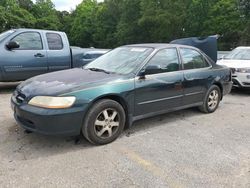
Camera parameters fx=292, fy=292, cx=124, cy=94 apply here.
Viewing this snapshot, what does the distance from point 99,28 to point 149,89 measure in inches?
1904

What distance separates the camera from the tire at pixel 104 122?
3984 millimetres

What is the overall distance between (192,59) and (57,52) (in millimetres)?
4008

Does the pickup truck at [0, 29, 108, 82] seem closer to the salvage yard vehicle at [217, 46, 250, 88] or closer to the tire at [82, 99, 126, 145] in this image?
the tire at [82, 99, 126, 145]

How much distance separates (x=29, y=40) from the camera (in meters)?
7.65

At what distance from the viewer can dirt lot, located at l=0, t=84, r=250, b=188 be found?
323 cm

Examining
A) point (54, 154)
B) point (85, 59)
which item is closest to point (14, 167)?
point (54, 154)

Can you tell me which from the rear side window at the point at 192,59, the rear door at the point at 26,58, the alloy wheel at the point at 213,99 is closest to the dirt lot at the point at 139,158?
the alloy wheel at the point at 213,99

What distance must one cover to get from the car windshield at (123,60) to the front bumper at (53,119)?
1136 mm

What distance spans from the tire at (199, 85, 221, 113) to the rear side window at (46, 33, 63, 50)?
14.3 feet

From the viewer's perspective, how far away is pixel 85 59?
27.9 feet

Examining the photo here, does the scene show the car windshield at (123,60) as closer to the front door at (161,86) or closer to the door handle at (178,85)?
the front door at (161,86)

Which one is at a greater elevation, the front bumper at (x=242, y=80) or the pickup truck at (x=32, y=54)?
the pickup truck at (x=32, y=54)

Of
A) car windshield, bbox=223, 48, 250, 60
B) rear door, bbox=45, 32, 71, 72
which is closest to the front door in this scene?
rear door, bbox=45, 32, 71, 72

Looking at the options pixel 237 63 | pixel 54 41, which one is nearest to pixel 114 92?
pixel 54 41
